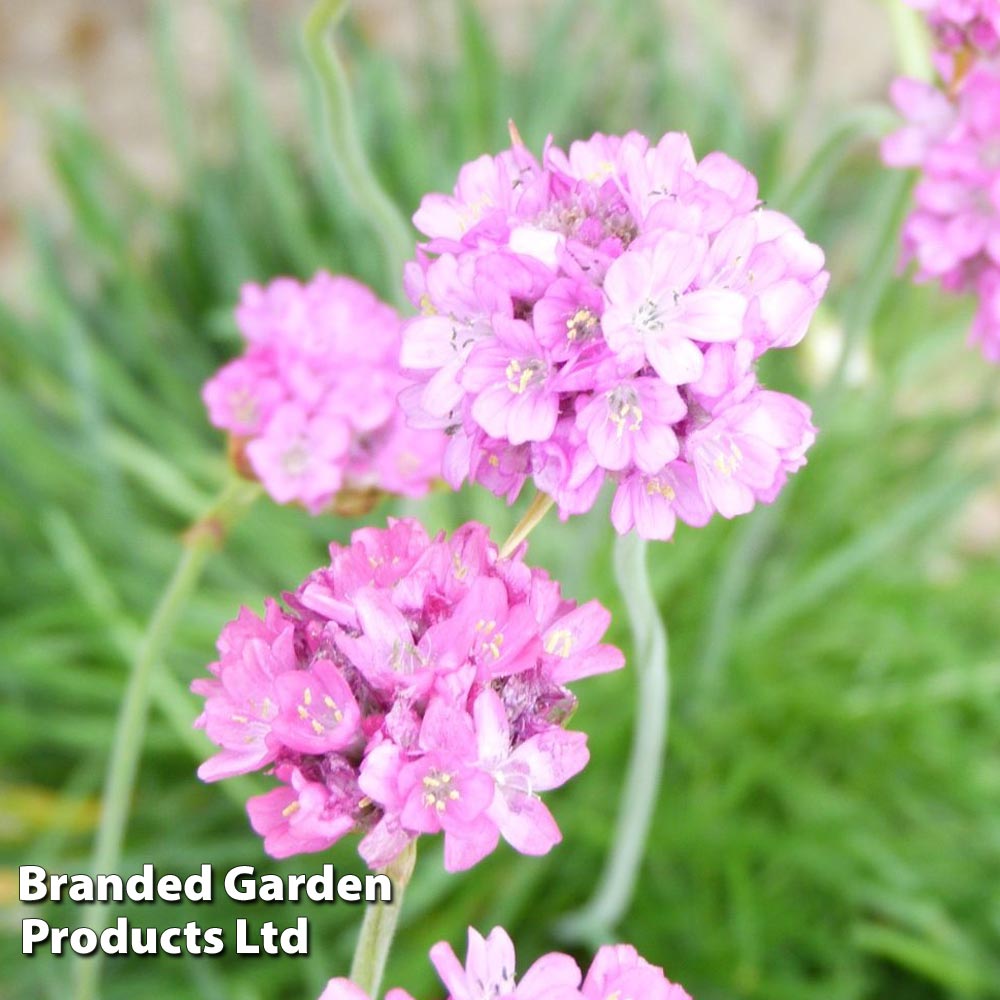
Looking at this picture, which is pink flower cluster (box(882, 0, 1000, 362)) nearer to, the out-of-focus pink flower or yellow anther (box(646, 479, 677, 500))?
yellow anther (box(646, 479, 677, 500))

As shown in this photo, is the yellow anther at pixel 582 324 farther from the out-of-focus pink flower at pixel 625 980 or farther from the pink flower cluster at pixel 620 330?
the out-of-focus pink flower at pixel 625 980

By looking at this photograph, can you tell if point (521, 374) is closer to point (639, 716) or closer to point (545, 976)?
point (545, 976)

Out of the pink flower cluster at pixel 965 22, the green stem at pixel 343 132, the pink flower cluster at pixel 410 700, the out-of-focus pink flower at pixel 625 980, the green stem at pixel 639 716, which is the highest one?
the green stem at pixel 343 132

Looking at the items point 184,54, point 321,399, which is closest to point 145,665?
point 321,399

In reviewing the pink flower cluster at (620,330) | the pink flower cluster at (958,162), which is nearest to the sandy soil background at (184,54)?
the pink flower cluster at (958,162)

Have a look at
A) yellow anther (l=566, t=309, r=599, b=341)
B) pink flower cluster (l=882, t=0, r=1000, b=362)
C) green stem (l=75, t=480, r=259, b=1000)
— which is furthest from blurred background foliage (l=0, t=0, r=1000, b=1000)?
yellow anther (l=566, t=309, r=599, b=341)

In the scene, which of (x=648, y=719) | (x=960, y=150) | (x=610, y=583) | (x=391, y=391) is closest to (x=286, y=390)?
(x=391, y=391)

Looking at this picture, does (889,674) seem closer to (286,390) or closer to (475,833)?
(286,390)
